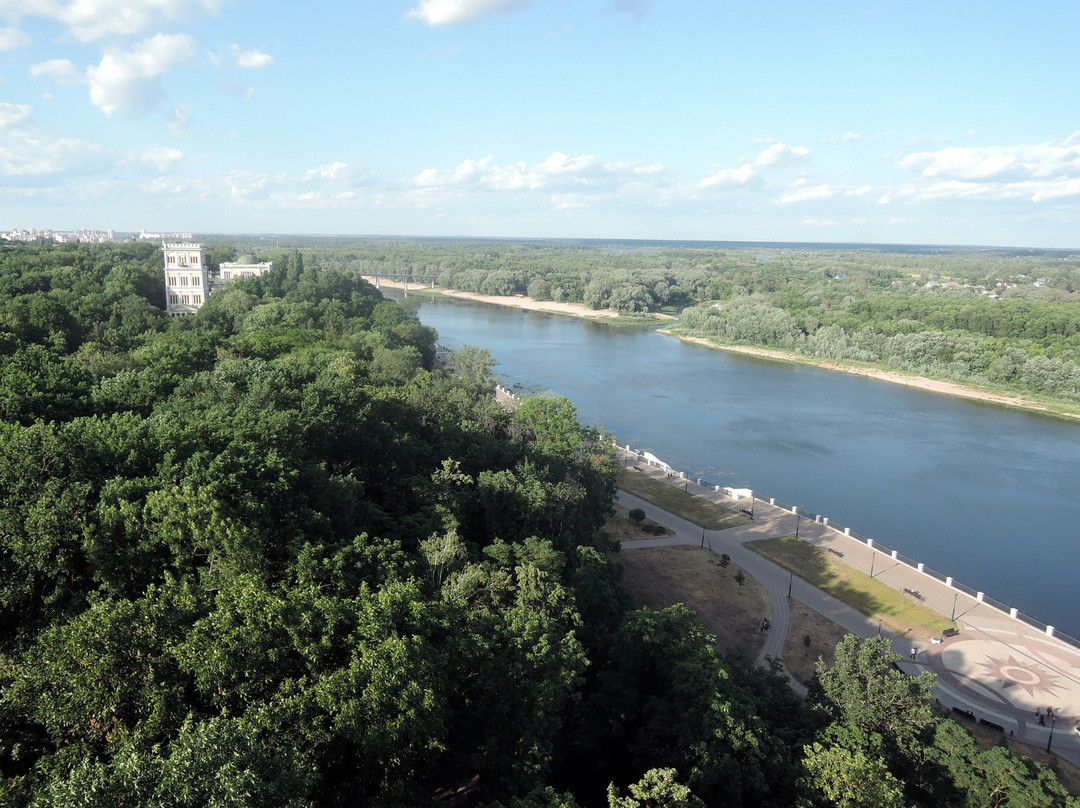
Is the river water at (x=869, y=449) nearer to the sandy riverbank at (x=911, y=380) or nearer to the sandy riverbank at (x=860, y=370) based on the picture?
the sandy riverbank at (x=911, y=380)

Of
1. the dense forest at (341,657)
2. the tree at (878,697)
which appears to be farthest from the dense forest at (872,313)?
the dense forest at (341,657)

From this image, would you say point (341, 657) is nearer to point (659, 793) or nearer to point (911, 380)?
point (659, 793)

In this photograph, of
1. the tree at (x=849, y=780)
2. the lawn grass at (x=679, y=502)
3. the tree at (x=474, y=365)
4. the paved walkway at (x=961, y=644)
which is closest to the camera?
the tree at (x=849, y=780)

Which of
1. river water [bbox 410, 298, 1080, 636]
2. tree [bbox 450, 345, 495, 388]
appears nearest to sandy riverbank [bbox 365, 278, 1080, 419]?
river water [bbox 410, 298, 1080, 636]

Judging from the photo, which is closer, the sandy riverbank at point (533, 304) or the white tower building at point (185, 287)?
the white tower building at point (185, 287)

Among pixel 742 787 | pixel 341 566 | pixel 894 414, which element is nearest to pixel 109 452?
pixel 341 566

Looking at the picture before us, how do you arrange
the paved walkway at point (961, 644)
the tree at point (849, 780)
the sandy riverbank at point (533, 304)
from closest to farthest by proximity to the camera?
1. the tree at point (849, 780)
2. the paved walkway at point (961, 644)
3. the sandy riverbank at point (533, 304)

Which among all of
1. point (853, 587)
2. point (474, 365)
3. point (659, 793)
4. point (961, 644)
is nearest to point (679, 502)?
point (853, 587)
